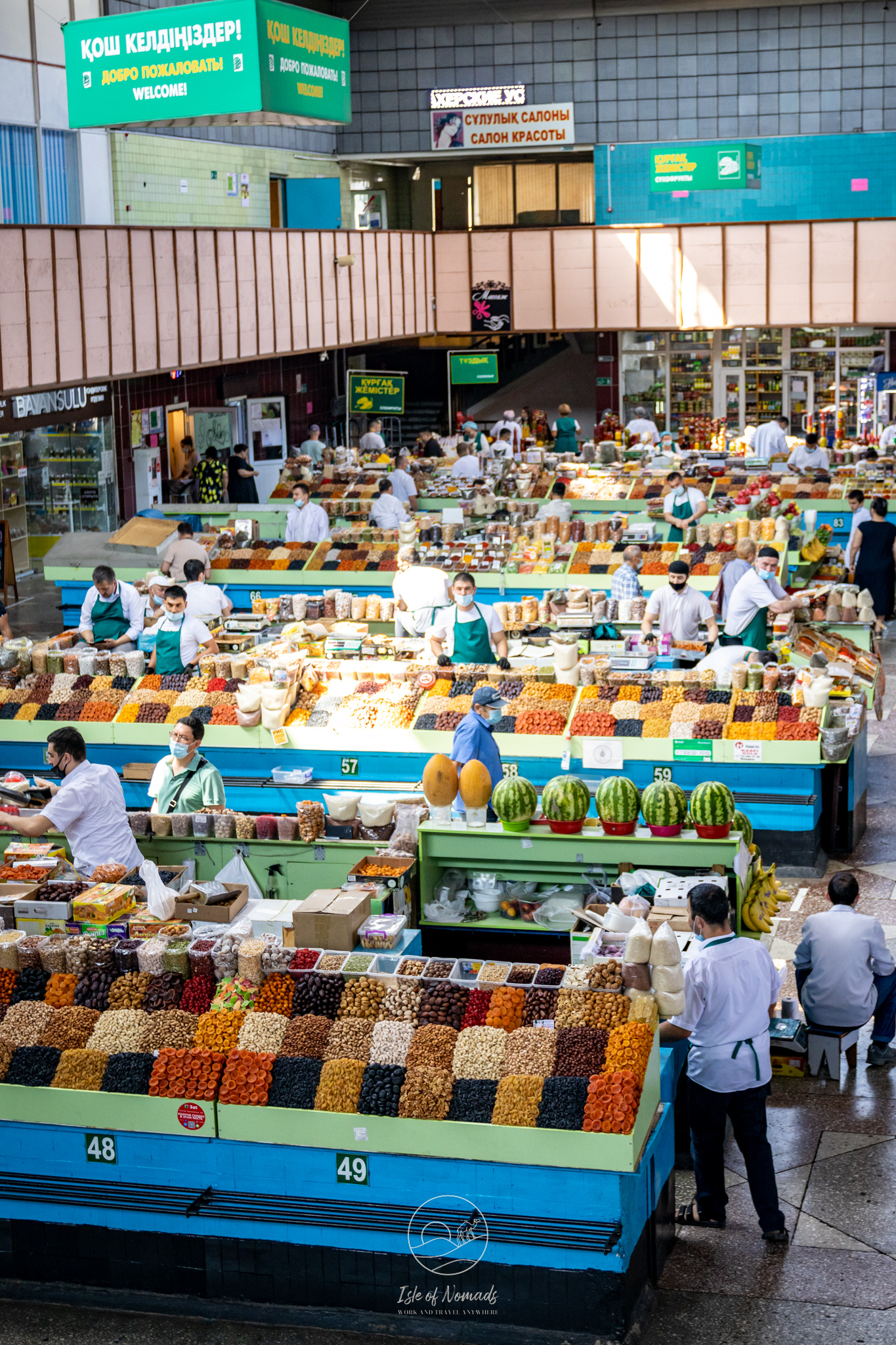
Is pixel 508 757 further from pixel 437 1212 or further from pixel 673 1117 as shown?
pixel 437 1212

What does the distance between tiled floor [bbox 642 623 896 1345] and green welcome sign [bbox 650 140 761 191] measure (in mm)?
18198

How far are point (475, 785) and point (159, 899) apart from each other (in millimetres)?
1888

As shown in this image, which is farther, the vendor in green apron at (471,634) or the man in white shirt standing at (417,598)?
the man in white shirt standing at (417,598)

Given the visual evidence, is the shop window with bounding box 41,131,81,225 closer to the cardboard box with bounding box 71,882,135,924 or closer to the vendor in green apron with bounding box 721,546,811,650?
the vendor in green apron with bounding box 721,546,811,650

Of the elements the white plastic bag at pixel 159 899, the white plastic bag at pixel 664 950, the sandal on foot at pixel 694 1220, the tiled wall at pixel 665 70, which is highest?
the tiled wall at pixel 665 70

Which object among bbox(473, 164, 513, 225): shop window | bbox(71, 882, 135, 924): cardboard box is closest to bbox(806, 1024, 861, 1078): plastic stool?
bbox(71, 882, 135, 924): cardboard box

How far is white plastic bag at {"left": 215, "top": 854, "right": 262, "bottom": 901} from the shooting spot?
772 centimetres

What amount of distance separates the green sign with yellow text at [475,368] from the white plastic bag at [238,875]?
57.6 feet

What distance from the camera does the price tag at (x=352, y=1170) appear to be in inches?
216

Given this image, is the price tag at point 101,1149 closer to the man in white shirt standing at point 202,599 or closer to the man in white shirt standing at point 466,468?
the man in white shirt standing at point 202,599

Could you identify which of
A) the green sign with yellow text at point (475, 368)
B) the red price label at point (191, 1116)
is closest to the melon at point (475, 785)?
the red price label at point (191, 1116)

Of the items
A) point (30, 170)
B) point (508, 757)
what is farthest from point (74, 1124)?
point (30, 170)

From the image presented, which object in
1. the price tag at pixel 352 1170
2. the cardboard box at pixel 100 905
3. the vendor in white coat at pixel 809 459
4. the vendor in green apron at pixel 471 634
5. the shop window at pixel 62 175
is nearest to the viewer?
the price tag at pixel 352 1170

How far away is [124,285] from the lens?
643 inches
